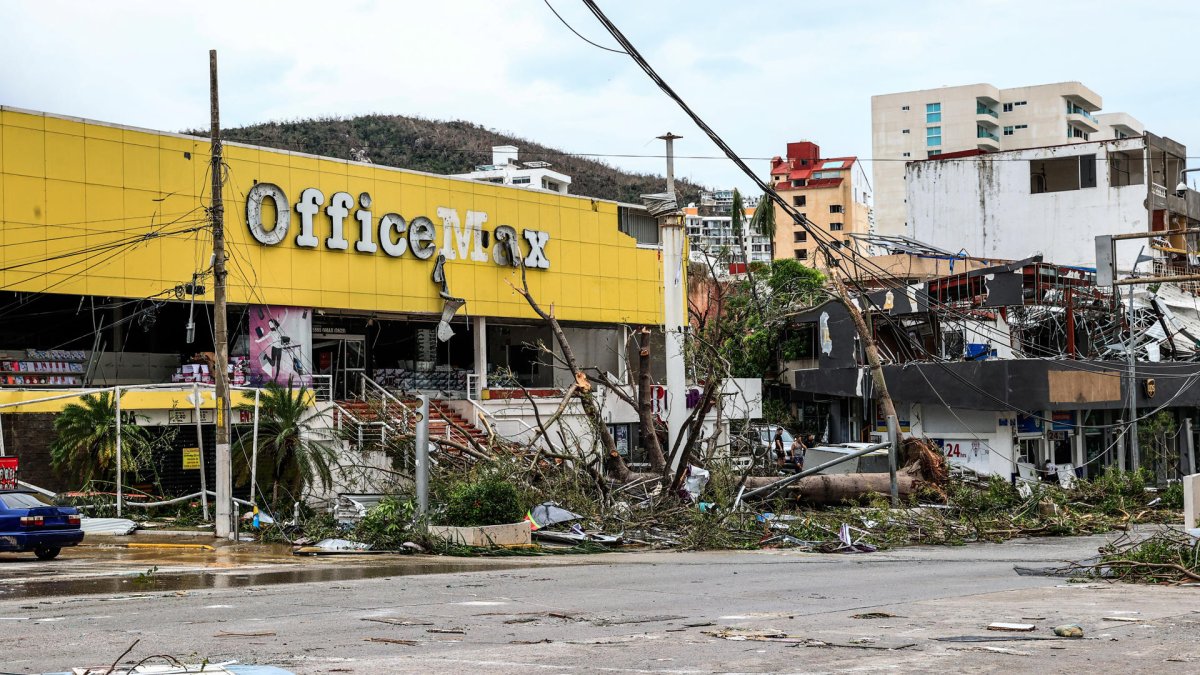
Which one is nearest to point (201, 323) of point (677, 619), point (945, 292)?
point (945, 292)

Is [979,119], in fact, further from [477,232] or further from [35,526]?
[35,526]

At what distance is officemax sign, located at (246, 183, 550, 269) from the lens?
35844 millimetres

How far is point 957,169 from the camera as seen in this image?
6200cm

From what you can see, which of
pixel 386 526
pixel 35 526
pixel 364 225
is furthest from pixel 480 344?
pixel 35 526

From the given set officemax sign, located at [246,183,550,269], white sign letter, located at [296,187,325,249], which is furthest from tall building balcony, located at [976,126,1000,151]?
white sign letter, located at [296,187,325,249]

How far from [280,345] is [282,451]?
1095cm

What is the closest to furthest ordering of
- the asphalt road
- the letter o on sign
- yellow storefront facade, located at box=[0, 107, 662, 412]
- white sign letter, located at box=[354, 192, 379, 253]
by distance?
the asphalt road → yellow storefront facade, located at box=[0, 107, 662, 412] → the letter o on sign → white sign letter, located at box=[354, 192, 379, 253]

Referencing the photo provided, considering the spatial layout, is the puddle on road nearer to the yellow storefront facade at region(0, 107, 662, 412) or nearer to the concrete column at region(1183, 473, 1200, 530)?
the concrete column at region(1183, 473, 1200, 530)

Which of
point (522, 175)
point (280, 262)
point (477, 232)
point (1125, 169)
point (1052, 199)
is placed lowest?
point (280, 262)

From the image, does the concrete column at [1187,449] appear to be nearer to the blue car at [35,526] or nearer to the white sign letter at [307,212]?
the white sign letter at [307,212]

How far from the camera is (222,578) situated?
658 inches

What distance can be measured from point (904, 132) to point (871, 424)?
81.1 meters

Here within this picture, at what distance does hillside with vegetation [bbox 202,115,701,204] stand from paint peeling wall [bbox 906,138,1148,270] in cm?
5212

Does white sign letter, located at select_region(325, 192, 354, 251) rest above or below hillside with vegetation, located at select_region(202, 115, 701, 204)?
below
